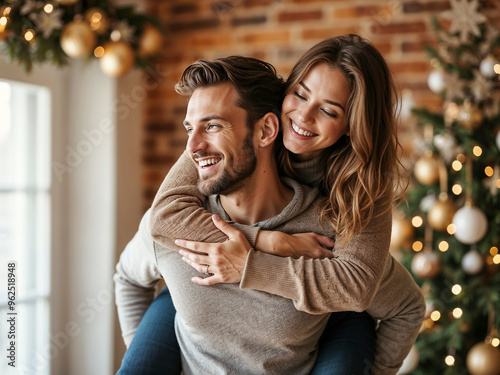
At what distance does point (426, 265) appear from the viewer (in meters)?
2.57

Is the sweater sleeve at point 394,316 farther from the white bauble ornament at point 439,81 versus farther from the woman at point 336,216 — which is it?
the white bauble ornament at point 439,81

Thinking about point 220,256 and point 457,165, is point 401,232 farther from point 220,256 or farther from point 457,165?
point 220,256

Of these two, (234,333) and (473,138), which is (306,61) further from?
(473,138)

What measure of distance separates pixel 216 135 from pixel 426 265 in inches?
56.7

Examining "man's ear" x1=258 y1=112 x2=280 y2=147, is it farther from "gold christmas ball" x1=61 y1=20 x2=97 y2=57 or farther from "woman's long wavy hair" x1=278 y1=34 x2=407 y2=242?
"gold christmas ball" x1=61 y1=20 x2=97 y2=57

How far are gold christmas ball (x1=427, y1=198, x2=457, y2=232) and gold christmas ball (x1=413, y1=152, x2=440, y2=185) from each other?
11 cm

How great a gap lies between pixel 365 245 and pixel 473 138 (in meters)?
1.41

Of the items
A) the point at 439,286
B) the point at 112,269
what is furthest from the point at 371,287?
the point at 112,269

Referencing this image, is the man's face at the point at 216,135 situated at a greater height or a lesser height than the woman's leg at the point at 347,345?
greater

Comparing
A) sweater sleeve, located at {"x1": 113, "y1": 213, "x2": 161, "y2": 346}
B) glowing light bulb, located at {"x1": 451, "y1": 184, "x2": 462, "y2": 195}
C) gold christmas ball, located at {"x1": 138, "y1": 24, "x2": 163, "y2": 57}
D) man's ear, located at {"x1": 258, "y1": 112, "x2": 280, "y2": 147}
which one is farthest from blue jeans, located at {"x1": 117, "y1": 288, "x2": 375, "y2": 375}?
gold christmas ball, located at {"x1": 138, "y1": 24, "x2": 163, "y2": 57}

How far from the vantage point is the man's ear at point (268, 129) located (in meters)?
1.62

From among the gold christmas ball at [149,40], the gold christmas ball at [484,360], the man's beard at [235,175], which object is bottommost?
the gold christmas ball at [484,360]

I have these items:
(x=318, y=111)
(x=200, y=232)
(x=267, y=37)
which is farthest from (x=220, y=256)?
(x=267, y=37)

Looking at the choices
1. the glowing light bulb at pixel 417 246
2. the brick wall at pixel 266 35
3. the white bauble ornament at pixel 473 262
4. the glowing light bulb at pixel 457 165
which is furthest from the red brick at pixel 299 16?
the white bauble ornament at pixel 473 262
